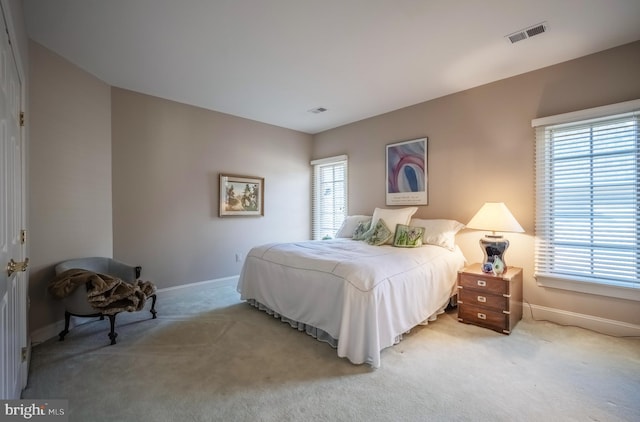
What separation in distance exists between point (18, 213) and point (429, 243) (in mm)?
3704

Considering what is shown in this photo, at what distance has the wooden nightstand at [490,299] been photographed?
2732 mm

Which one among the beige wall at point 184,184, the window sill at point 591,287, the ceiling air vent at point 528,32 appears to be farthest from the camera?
the beige wall at point 184,184

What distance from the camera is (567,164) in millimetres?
2924

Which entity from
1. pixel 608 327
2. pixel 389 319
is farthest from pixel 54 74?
pixel 608 327

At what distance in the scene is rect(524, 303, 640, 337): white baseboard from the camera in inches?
103

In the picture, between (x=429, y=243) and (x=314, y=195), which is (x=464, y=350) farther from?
(x=314, y=195)

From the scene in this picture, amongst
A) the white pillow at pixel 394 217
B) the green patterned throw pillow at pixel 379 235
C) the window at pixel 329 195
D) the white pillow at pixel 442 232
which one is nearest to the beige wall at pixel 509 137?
the white pillow at pixel 442 232

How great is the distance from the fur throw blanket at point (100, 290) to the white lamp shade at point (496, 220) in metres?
3.47

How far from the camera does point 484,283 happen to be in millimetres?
2857

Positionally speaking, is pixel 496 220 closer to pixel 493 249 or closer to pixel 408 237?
pixel 493 249

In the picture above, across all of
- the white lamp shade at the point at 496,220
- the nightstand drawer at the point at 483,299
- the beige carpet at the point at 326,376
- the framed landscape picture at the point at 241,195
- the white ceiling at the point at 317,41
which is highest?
the white ceiling at the point at 317,41

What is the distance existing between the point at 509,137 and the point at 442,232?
4.31 feet

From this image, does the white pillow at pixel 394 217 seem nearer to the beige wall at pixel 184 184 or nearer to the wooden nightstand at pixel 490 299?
the wooden nightstand at pixel 490 299

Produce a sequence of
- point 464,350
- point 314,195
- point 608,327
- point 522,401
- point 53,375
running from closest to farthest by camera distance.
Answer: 1. point 522,401
2. point 53,375
3. point 464,350
4. point 608,327
5. point 314,195
